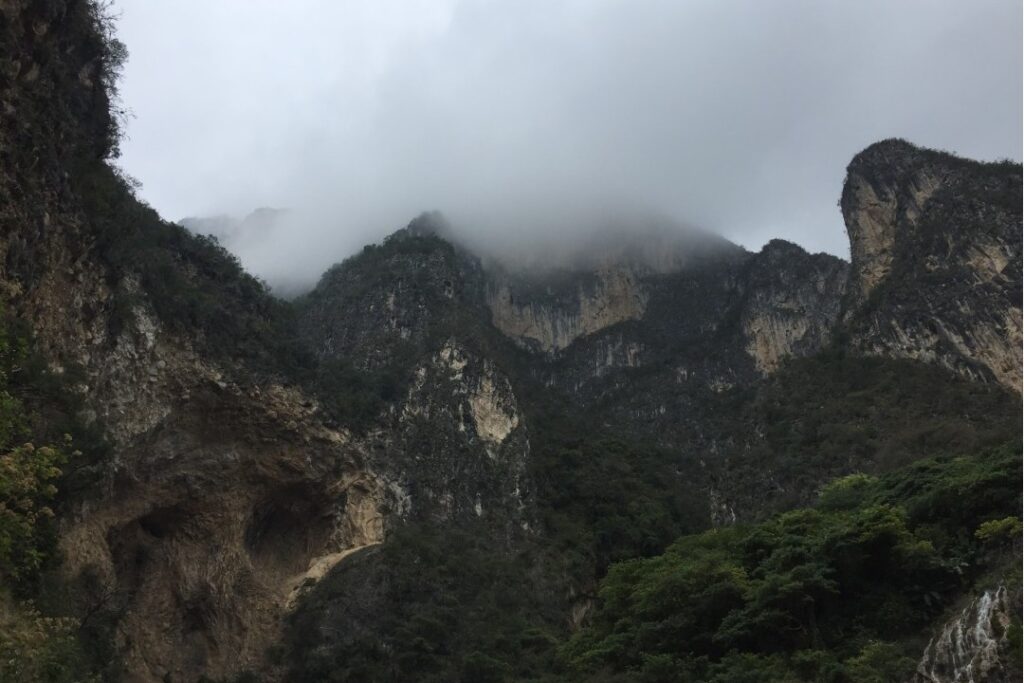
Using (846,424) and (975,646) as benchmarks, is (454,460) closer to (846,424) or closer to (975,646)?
(846,424)

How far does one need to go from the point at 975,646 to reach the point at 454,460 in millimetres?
32729

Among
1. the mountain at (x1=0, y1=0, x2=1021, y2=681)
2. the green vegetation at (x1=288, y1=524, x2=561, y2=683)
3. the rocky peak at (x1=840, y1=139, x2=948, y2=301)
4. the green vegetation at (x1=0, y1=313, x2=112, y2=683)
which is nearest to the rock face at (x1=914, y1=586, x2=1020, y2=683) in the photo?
the mountain at (x1=0, y1=0, x2=1021, y2=681)

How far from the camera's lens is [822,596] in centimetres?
1903

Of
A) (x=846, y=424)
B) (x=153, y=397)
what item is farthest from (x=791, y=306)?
(x=153, y=397)

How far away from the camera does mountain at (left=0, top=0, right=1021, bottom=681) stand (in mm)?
18453

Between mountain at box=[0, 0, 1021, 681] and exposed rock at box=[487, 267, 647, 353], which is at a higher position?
exposed rock at box=[487, 267, 647, 353]

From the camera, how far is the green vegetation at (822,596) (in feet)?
56.6

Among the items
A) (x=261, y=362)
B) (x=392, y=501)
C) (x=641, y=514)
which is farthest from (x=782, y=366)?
(x=261, y=362)

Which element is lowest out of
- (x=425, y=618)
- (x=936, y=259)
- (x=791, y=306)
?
(x=425, y=618)

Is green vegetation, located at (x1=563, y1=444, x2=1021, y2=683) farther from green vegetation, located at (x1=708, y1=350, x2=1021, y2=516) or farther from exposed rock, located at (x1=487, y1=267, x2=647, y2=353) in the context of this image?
exposed rock, located at (x1=487, y1=267, x2=647, y2=353)

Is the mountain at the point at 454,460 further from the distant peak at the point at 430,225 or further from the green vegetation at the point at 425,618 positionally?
the distant peak at the point at 430,225

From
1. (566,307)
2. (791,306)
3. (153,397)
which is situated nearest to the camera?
(153,397)

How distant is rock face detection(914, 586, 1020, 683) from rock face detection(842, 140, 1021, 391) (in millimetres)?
35318

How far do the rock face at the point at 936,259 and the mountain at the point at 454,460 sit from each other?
189 millimetres
